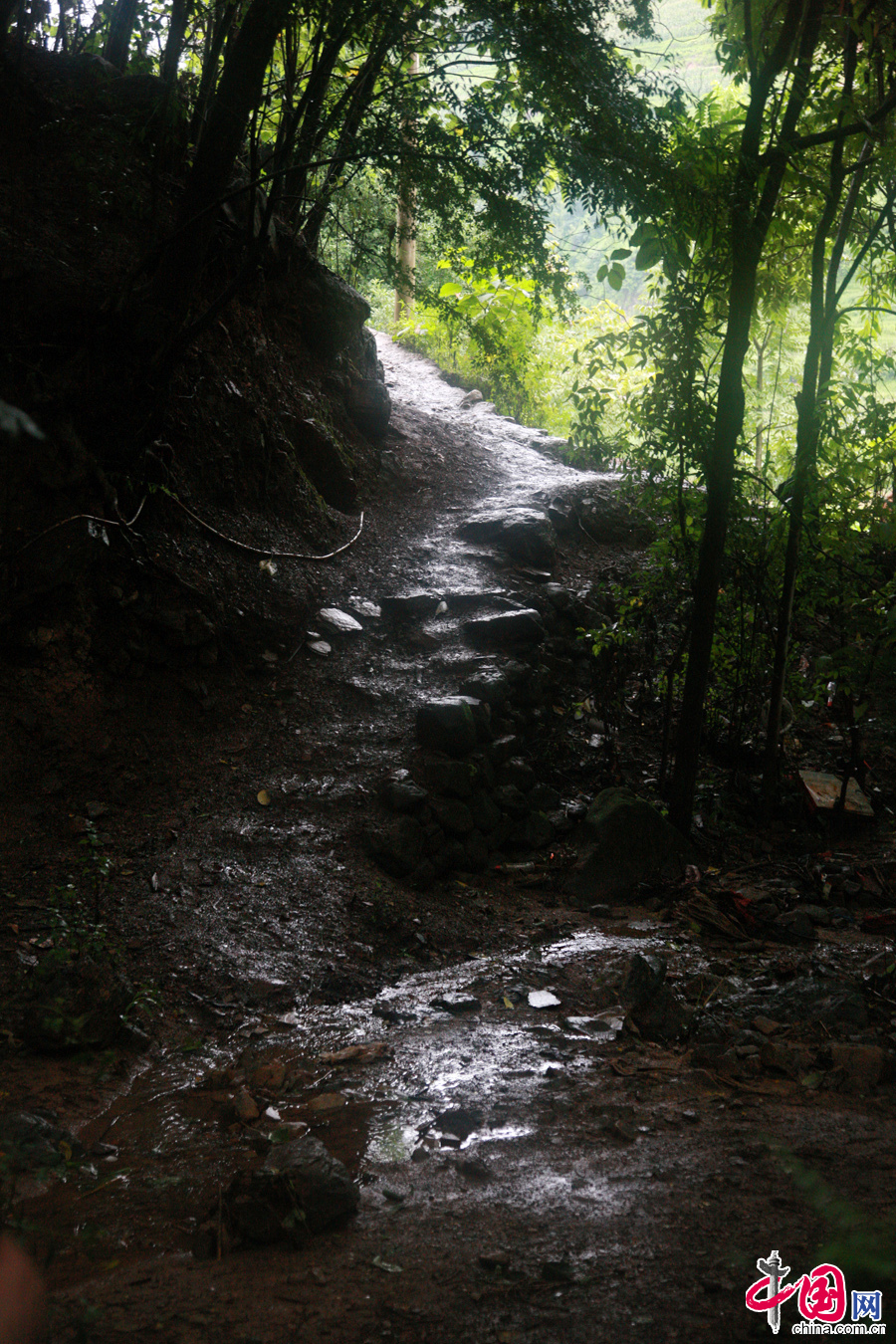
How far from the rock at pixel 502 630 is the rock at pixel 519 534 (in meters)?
1.29

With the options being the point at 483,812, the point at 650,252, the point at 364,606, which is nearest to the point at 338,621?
the point at 364,606

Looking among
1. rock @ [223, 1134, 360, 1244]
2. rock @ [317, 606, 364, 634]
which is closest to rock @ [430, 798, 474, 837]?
rock @ [317, 606, 364, 634]

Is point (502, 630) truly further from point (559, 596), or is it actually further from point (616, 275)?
point (616, 275)

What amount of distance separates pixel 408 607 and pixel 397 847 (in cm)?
247

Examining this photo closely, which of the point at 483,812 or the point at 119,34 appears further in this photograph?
the point at 119,34

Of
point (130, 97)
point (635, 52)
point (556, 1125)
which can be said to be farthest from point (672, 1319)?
Answer: point (130, 97)

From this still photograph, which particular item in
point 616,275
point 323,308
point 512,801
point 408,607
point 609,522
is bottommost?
point 512,801

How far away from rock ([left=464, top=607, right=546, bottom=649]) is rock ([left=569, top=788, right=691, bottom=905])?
1.69m

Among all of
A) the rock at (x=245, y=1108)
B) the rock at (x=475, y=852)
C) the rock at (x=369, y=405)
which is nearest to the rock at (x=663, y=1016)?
the rock at (x=245, y=1108)

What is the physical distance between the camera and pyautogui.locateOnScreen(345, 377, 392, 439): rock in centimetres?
847

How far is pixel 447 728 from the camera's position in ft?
16.9

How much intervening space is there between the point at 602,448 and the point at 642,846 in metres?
2.68

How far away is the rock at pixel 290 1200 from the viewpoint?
189 centimetres

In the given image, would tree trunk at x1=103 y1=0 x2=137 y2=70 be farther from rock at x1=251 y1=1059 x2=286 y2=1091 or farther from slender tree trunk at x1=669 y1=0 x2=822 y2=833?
rock at x1=251 y1=1059 x2=286 y2=1091
